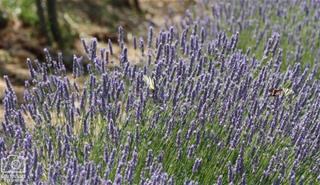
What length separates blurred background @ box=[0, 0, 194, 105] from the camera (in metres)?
4.96

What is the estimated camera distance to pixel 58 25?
5.21 metres

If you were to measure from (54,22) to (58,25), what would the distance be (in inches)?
2.4

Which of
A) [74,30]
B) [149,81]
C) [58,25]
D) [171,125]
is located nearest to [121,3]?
[74,30]

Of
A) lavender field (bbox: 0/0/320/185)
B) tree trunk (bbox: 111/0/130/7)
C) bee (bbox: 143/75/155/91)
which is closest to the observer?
lavender field (bbox: 0/0/320/185)

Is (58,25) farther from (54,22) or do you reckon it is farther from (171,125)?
(171,125)

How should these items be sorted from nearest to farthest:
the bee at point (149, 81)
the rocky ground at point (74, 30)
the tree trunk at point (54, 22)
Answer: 1. the bee at point (149, 81)
2. the rocky ground at point (74, 30)
3. the tree trunk at point (54, 22)

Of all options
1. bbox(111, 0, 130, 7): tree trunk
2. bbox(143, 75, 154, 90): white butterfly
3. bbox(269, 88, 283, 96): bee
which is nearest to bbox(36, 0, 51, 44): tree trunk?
bbox(111, 0, 130, 7): tree trunk

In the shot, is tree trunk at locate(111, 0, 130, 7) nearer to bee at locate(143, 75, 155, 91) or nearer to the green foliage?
the green foliage

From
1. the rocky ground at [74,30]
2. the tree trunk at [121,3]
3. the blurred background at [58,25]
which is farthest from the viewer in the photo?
the tree trunk at [121,3]

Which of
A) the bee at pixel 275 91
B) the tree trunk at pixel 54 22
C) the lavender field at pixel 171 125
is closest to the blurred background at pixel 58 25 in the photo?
the tree trunk at pixel 54 22

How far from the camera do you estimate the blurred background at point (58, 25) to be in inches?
195

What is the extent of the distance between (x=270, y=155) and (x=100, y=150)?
717mm

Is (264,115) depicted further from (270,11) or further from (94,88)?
(270,11)

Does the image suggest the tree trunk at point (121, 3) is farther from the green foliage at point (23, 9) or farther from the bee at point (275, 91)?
the bee at point (275, 91)
